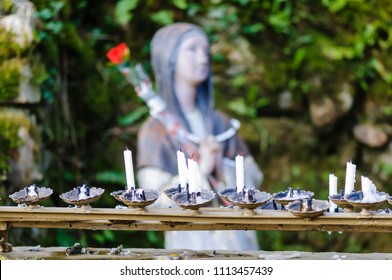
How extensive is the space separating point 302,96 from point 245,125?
0.52 m

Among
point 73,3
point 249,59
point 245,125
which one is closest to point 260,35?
point 249,59

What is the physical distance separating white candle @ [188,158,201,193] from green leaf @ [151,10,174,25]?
3.73 m

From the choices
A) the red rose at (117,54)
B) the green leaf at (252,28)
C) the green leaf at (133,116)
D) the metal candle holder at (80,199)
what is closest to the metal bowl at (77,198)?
the metal candle holder at (80,199)

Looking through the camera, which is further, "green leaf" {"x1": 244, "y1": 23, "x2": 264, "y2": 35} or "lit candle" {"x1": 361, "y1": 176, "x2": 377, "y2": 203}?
"green leaf" {"x1": 244, "y1": 23, "x2": 264, "y2": 35}

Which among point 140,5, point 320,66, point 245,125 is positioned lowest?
point 245,125

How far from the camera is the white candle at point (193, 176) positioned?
2.65m

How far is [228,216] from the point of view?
2.68 meters

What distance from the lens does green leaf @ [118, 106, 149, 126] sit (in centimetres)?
623

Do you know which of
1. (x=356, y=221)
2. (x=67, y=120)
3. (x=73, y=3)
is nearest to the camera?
(x=356, y=221)

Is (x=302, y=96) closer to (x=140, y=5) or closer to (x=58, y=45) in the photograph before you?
(x=140, y=5)

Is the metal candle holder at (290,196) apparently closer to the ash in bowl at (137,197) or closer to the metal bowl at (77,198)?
the ash in bowl at (137,197)

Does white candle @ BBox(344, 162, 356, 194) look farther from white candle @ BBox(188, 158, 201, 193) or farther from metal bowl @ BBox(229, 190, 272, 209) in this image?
white candle @ BBox(188, 158, 201, 193)

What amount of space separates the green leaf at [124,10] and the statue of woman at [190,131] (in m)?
0.92

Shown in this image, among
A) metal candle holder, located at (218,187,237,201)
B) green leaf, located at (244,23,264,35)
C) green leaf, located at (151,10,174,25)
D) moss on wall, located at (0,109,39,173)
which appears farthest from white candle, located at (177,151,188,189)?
green leaf, located at (244,23,264,35)
